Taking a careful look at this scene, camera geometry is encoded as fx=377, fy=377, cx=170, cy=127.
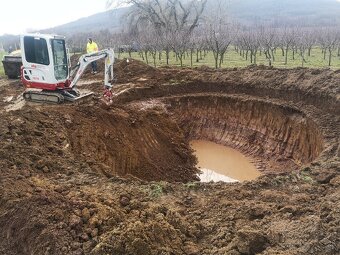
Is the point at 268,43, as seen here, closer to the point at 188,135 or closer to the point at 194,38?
the point at 194,38

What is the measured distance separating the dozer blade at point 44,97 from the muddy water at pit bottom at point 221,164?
6246 millimetres

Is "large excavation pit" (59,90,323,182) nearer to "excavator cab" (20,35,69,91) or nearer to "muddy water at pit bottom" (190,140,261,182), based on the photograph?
"muddy water at pit bottom" (190,140,261,182)

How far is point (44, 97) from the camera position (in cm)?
1523

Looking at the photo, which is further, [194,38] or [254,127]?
[194,38]

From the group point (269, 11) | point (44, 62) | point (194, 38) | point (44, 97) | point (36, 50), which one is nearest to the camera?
point (36, 50)

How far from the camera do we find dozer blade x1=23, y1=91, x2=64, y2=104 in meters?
14.9

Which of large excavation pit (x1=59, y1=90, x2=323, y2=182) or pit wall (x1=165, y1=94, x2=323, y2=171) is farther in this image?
pit wall (x1=165, y1=94, x2=323, y2=171)

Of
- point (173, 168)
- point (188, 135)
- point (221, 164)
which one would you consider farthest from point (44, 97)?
point (221, 164)

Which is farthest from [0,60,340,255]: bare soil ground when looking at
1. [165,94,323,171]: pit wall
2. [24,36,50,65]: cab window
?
[24,36,50,65]: cab window

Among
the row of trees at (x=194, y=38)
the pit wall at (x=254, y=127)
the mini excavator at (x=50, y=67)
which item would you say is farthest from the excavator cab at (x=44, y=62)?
the row of trees at (x=194, y=38)

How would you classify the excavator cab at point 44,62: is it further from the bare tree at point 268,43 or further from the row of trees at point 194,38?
the bare tree at point 268,43

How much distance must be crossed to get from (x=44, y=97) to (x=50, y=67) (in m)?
1.50

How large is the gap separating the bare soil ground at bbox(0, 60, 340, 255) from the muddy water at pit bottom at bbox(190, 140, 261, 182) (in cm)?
51

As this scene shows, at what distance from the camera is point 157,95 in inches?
745
